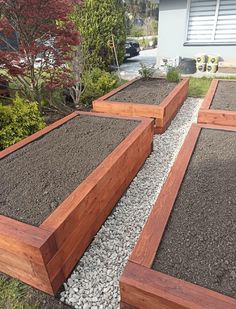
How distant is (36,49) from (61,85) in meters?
0.92

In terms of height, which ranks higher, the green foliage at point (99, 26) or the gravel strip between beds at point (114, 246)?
the green foliage at point (99, 26)

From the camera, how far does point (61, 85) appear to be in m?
4.83

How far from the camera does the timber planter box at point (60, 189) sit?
1.72m

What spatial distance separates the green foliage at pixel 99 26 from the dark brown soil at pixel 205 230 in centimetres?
612

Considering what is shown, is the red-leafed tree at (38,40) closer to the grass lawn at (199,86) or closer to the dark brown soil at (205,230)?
the dark brown soil at (205,230)

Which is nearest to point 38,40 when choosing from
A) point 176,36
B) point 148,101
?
point 148,101

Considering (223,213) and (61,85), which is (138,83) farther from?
(223,213)

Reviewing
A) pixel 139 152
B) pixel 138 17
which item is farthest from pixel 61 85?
pixel 138 17

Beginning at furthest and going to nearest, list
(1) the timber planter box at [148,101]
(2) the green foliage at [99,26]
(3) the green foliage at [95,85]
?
(2) the green foliage at [99,26] → (3) the green foliage at [95,85] → (1) the timber planter box at [148,101]

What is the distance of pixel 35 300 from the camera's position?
182cm

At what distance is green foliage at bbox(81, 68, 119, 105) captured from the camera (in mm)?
5561

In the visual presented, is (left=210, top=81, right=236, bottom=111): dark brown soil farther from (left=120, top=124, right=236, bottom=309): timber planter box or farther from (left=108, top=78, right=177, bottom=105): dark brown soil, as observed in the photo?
(left=120, top=124, right=236, bottom=309): timber planter box

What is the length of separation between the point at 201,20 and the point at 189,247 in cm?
894

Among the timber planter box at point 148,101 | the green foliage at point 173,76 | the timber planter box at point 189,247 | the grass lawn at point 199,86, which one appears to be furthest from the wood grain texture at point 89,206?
the grass lawn at point 199,86
